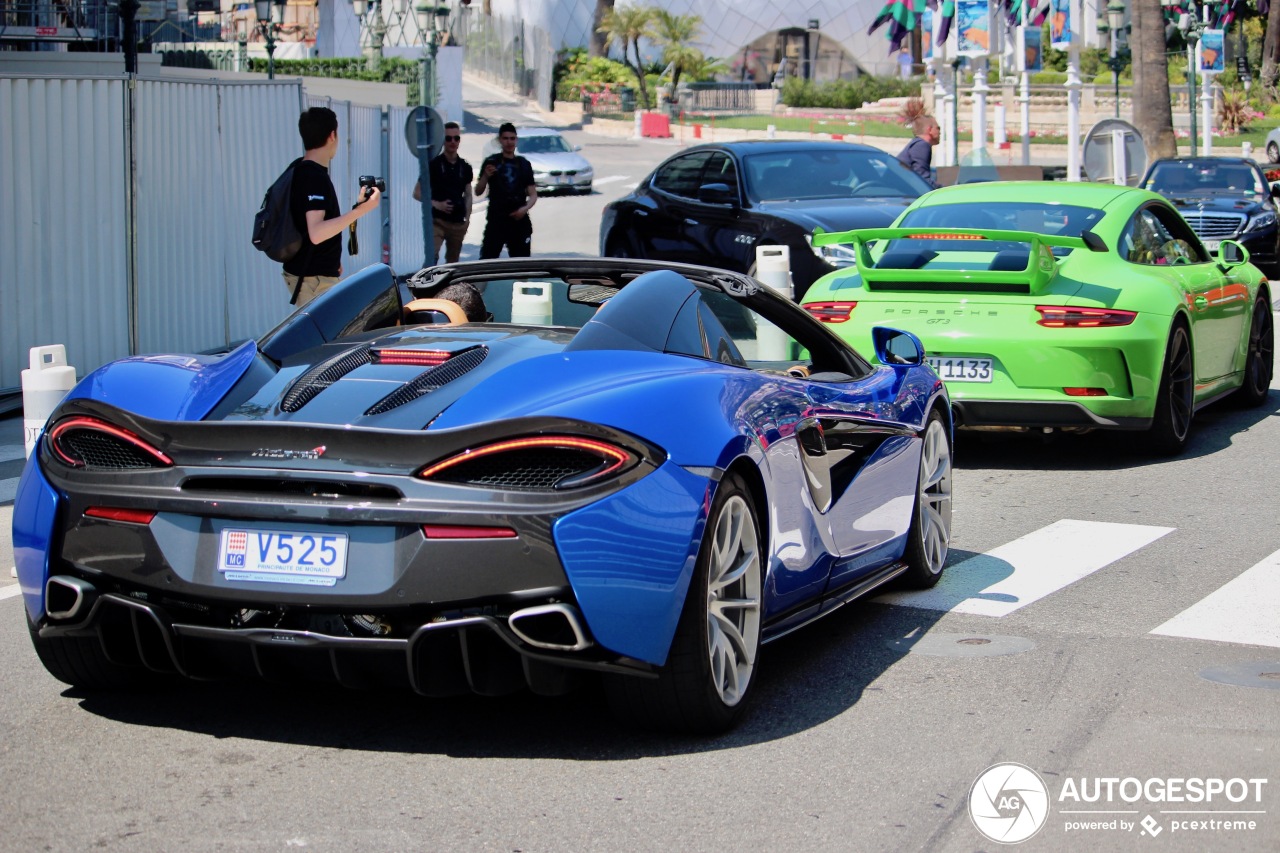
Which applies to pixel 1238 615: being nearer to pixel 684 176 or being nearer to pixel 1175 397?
pixel 1175 397

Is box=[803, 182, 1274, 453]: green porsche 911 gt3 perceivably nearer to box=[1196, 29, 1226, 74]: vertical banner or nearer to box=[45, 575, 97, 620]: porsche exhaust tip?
box=[45, 575, 97, 620]: porsche exhaust tip

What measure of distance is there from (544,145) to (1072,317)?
4105 cm

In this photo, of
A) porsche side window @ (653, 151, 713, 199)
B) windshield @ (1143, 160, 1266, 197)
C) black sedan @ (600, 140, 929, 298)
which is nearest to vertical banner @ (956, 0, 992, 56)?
windshield @ (1143, 160, 1266, 197)

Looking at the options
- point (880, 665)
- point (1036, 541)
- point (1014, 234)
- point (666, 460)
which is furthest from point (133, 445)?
point (1014, 234)

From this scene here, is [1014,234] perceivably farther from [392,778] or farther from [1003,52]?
[1003,52]

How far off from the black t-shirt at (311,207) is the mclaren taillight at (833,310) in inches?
107

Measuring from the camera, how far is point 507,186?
18.6 metres

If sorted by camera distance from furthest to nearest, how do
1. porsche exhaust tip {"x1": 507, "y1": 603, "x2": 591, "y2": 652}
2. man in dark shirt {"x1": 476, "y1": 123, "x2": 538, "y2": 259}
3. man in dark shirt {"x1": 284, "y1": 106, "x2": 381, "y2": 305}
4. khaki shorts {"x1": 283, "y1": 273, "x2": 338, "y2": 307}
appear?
man in dark shirt {"x1": 476, "y1": 123, "x2": 538, "y2": 259}
khaki shorts {"x1": 283, "y1": 273, "x2": 338, "y2": 307}
man in dark shirt {"x1": 284, "y1": 106, "x2": 381, "y2": 305}
porsche exhaust tip {"x1": 507, "y1": 603, "x2": 591, "y2": 652}

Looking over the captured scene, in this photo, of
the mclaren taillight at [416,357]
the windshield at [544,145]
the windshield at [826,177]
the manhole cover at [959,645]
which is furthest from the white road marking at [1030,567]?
the windshield at [544,145]

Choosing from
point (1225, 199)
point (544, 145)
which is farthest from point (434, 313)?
point (544, 145)

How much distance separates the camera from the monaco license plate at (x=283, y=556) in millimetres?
4242

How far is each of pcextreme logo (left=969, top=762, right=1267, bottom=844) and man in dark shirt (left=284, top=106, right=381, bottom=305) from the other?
20.4 ft

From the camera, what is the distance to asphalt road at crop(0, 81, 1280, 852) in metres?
3.99

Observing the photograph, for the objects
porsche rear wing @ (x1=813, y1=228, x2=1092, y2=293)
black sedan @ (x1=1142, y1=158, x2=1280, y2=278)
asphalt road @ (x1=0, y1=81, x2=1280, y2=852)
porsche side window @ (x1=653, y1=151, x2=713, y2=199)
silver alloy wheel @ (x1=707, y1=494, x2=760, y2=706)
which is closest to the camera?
asphalt road @ (x1=0, y1=81, x2=1280, y2=852)
